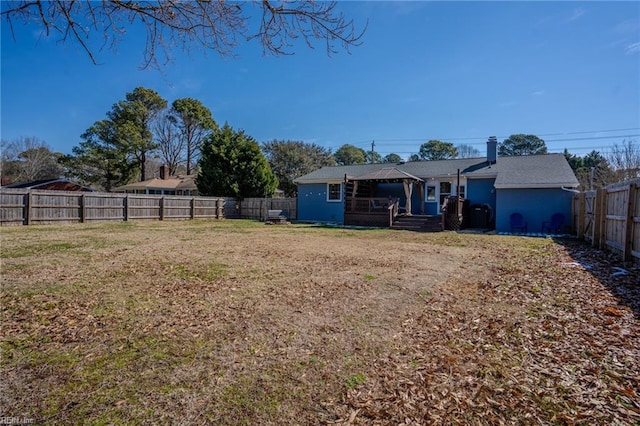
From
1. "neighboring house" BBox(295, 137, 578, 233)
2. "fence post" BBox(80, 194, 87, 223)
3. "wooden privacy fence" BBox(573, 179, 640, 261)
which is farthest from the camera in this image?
"fence post" BBox(80, 194, 87, 223)

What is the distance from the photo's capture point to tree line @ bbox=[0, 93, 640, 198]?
24.3 meters

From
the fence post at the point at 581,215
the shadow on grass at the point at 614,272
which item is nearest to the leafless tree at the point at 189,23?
the shadow on grass at the point at 614,272

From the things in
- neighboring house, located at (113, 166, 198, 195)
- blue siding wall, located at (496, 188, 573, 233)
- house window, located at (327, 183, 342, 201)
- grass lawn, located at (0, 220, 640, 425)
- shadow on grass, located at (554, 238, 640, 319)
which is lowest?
grass lawn, located at (0, 220, 640, 425)

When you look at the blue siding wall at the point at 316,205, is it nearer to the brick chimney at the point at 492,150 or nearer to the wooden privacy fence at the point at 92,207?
the wooden privacy fence at the point at 92,207

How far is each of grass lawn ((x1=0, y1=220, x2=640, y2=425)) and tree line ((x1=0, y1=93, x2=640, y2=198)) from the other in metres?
19.2

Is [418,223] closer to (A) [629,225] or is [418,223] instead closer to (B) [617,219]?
(B) [617,219]

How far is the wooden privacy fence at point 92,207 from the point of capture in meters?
13.7

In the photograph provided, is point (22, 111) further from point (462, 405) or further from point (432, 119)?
point (432, 119)

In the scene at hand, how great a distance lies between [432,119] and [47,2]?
23.2 meters

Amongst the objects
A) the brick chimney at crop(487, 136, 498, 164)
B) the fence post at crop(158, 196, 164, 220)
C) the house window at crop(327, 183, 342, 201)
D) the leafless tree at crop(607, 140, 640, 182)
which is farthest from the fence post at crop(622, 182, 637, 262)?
the leafless tree at crop(607, 140, 640, 182)

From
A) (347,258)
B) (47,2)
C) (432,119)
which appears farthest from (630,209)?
(432,119)

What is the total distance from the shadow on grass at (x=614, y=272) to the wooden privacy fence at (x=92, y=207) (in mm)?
19515

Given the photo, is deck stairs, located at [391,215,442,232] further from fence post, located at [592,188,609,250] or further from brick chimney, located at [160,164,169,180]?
brick chimney, located at [160,164,169,180]

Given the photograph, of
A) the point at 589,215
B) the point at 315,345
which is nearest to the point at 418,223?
the point at 589,215
